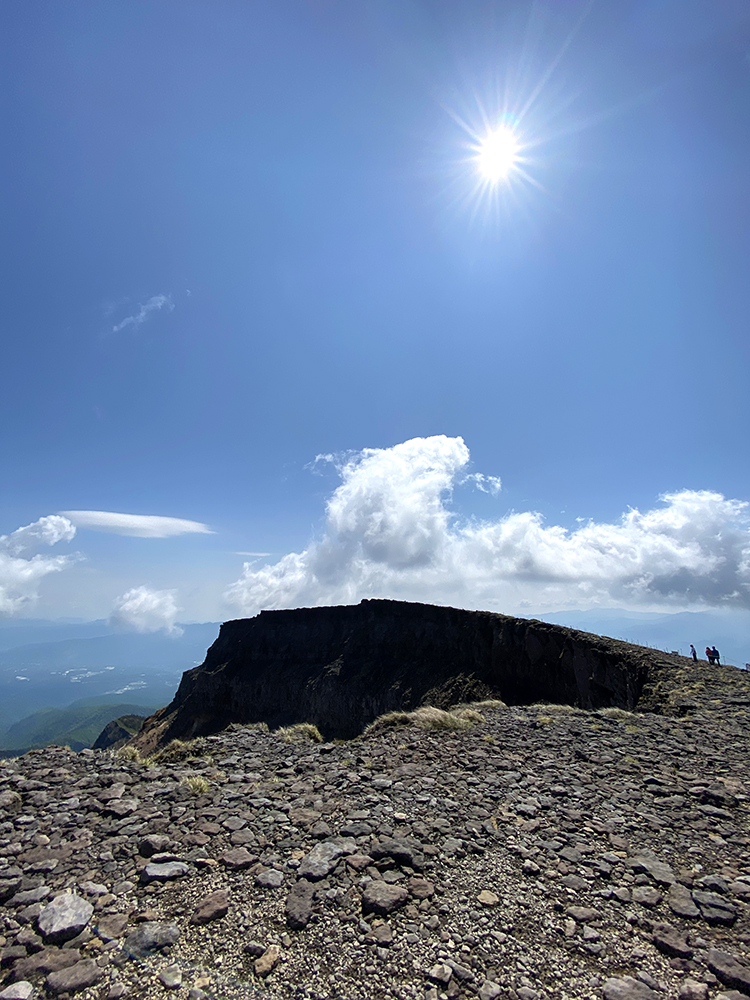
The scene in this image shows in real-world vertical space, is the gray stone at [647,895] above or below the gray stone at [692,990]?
above

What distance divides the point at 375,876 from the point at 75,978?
360cm

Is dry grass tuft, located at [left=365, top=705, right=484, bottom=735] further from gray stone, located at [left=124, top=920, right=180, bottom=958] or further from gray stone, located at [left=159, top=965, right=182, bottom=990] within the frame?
gray stone, located at [left=159, top=965, right=182, bottom=990]

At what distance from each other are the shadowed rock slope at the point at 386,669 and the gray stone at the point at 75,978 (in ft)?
70.0

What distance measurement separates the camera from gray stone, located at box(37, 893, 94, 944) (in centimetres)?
498

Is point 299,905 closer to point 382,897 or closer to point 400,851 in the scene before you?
point 382,897

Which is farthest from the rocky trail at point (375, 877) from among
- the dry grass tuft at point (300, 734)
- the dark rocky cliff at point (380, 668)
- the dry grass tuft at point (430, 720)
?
the dark rocky cliff at point (380, 668)

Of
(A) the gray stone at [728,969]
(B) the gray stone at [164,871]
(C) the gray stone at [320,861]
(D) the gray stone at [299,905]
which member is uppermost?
(B) the gray stone at [164,871]

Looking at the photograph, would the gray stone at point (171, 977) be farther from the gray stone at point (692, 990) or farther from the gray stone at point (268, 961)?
the gray stone at point (692, 990)

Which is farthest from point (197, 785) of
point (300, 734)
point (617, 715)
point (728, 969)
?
point (617, 715)

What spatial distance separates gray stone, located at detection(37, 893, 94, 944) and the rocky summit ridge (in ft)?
0.08

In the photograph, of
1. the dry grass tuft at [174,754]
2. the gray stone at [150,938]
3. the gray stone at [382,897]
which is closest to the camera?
the gray stone at [150,938]

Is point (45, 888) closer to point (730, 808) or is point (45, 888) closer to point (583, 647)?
point (730, 808)

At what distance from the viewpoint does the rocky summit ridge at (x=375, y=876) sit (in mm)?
4469

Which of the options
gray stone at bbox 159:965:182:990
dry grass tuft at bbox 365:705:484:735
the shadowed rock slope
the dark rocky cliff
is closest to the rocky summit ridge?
gray stone at bbox 159:965:182:990
